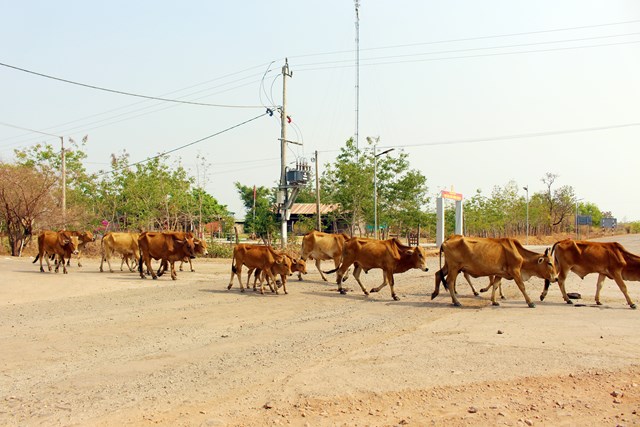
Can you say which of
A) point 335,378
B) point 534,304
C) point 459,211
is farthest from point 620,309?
point 459,211

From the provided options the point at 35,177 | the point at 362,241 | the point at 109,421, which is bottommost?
the point at 109,421

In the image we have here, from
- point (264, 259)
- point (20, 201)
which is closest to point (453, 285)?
point (264, 259)

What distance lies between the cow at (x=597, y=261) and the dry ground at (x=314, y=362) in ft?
2.33

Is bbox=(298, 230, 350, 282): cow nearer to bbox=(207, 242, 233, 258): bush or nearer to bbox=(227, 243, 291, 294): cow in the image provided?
bbox=(227, 243, 291, 294): cow

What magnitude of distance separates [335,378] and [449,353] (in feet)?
7.42

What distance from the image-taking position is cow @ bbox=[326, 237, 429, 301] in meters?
15.7

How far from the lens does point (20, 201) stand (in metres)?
30.5

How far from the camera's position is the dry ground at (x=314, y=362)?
611 centimetres

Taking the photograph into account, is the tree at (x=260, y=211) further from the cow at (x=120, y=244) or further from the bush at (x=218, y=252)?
the cow at (x=120, y=244)

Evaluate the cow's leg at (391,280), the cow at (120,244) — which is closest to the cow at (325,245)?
the cow's leg at (391,280)

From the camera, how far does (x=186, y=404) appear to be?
6.34 metres

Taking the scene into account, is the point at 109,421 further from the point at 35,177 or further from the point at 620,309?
the point at 35,177

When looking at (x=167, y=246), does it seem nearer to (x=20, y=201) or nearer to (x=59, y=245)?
(x=59, y=245)

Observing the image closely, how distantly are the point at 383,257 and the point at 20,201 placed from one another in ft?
77.2
